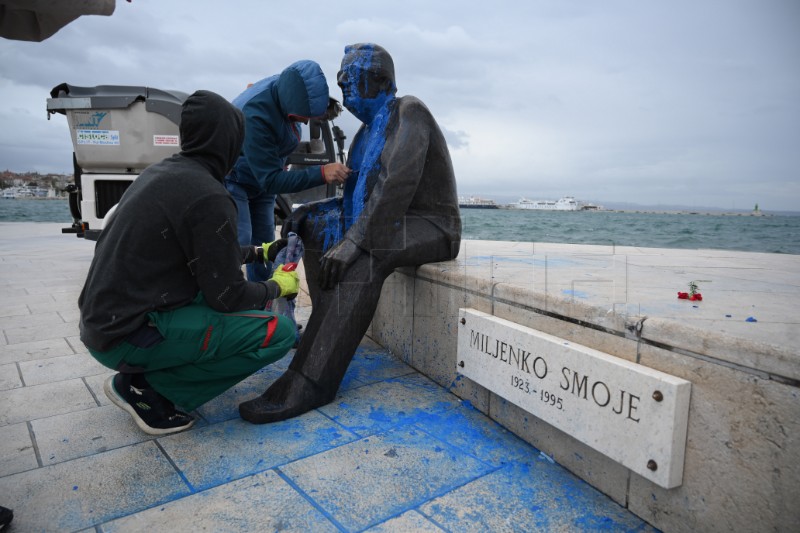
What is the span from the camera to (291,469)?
192cm

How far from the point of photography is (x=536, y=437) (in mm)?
2111

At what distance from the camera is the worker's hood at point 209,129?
80.6 inches

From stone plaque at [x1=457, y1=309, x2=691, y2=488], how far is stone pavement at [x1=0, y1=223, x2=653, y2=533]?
9.0 inches

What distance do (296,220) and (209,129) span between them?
3.33ft

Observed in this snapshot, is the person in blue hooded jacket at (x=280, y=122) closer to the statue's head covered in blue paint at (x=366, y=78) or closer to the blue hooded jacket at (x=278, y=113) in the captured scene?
the blue hooded jacket at (x=278, y=113)

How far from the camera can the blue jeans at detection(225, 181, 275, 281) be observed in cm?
327

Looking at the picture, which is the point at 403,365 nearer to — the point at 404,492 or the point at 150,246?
the point at 404,492

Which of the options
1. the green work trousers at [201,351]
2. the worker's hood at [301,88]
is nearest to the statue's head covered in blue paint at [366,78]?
the worker's hood at [301,88]

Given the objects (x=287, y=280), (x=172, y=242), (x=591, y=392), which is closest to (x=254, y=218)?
(x=287, y=280)

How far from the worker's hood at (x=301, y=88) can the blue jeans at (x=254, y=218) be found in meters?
0.61

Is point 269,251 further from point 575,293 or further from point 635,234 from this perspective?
point 635,234

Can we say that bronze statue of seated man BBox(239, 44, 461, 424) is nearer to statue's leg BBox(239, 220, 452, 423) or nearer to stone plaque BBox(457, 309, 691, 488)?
statue's leg BBox(239, 220, 452, 423)

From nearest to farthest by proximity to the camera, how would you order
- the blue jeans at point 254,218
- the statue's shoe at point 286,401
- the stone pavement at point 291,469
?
the stone pavement at point 291,469, the statue's shoe at point 286,401, the blue jeans at point 254,218

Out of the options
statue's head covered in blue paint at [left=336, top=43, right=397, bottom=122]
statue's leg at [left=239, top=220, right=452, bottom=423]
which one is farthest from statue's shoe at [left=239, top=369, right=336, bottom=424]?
statue's head covered in blue paint at [left=336, top=43, right=397, bottom=122]
